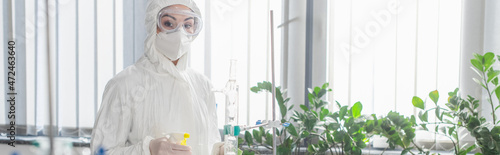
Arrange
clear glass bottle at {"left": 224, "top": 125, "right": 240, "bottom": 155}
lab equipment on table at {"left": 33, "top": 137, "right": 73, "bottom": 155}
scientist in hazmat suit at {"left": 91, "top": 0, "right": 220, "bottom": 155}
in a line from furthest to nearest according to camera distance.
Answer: clear glass bottle at {"left": 224, "top": 125, "right": 240, "bottom": 155}
scientist in hazmat suit at {"left": 91, "top": 0, "right": 220, "bottom": 155}
lab equipment on table at {"left": 33, "top": 137, "right": 73, "bottom": 155}

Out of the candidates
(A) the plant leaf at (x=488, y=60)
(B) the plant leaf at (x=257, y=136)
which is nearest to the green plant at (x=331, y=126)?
(B) the plant leaf at (x=257, y=136)

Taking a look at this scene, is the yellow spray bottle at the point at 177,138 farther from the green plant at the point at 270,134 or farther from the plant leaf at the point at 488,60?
the plant leaf at the point at 488,60

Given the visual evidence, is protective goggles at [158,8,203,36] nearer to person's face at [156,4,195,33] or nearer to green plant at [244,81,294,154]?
person's face at [156,4,195,33]

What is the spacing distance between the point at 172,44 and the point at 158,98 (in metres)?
0.13

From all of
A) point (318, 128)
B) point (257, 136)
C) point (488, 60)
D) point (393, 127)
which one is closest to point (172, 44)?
point (257, 136)

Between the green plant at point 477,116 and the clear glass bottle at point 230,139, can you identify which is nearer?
the clear glass bottle at point 230,139

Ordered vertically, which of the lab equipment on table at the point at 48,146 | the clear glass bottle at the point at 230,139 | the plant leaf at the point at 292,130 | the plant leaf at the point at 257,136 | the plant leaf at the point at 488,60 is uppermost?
the plant leaf at the point at 488,60

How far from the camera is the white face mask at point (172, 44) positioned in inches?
35.0

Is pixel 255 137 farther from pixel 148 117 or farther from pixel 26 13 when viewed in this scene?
pixel 26 13

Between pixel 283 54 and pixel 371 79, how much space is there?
41 cm

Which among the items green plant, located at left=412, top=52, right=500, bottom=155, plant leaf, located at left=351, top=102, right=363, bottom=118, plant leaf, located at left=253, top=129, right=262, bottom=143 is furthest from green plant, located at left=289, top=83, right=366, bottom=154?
green plant, located at left=412, top=52, right=500, bottom=155

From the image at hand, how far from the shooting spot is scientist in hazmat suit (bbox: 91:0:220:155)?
31.9 inches

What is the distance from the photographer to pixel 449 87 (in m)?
1.65

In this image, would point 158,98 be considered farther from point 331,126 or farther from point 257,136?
point 331,126
